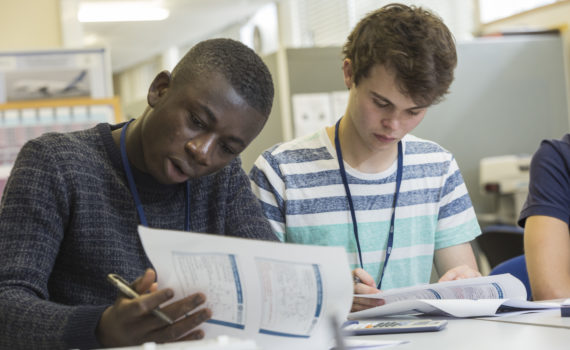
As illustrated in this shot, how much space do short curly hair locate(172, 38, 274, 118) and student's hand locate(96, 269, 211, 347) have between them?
0.43m

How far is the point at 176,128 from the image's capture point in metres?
1.17

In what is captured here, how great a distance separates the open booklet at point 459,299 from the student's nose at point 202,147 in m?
0.39

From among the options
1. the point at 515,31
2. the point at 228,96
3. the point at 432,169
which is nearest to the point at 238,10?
the point at 515,31

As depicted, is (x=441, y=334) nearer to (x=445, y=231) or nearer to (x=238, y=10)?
(x=445, y=231)

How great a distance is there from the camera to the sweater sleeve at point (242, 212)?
139 centimetres

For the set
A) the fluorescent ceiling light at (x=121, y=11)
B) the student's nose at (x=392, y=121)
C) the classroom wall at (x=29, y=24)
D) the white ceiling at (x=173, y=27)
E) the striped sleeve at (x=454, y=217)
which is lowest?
the striped sleeve at (x=454, y=217)

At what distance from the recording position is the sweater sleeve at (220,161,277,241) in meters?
1.39

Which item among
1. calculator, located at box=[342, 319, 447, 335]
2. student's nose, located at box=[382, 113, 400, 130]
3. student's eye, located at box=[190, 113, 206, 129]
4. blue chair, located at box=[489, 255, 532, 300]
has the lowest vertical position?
blue chair, located at box=[489, 255, 532, 300]

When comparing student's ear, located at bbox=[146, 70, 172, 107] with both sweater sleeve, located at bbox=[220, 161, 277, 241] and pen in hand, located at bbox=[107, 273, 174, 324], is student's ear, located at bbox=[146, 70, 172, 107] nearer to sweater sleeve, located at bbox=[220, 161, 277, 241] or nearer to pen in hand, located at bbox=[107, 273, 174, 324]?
sweater sleeve, located at bbox=[220, 161, 277, 241]

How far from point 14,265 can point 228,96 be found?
44cm

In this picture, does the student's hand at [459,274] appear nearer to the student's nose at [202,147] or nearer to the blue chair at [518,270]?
the blue chair at [518,270]

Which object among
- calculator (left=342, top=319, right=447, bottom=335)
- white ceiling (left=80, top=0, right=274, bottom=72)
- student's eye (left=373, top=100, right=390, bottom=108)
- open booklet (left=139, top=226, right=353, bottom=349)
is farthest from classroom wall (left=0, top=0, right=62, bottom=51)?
white ceiling (left=80, top=0, right=274, bottom=72)

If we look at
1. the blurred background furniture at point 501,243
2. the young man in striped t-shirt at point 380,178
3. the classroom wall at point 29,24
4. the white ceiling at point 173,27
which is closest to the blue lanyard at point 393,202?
the young man in striped t-shirt at point 380,178

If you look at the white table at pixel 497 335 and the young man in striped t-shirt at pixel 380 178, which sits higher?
the young man in striped t-shirt at pixel 380 178
